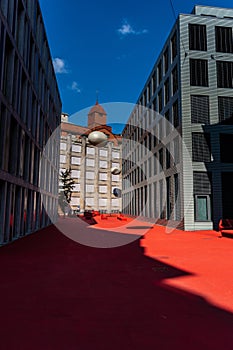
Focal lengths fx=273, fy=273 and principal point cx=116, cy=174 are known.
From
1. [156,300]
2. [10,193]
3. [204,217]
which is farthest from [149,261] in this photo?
[204,217]

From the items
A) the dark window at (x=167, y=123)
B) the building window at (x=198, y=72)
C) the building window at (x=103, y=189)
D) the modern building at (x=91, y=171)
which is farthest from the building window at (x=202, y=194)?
the building window at (x=103, y=189)

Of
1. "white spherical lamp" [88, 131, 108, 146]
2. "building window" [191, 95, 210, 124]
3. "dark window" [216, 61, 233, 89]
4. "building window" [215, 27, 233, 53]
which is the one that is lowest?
"white spherical lamp" [88, 131, 108, 146]

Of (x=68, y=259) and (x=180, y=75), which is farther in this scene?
(x=180, y=75)

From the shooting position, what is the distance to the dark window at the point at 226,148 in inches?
874

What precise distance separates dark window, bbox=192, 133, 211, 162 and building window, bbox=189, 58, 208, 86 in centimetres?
452

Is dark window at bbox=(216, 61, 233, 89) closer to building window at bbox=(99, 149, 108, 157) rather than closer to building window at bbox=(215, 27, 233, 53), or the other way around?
building window at bbox=(215, 27, 233, 53)

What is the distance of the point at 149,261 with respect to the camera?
926 centimetres

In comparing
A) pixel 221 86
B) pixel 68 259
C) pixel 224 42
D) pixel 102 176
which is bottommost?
pixel 68 259

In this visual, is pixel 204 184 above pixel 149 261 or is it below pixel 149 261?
above

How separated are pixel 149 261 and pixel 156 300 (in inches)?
157

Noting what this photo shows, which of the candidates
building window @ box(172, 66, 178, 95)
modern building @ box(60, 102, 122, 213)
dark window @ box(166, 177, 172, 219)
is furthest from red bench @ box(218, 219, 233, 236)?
modern building @ box(60, 102, 122, 213)

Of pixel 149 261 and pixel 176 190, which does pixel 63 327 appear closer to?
pixel 149 261

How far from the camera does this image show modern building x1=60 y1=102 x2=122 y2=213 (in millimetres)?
55922

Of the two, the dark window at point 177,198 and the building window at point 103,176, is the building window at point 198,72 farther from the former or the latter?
the building window at point 103,176
